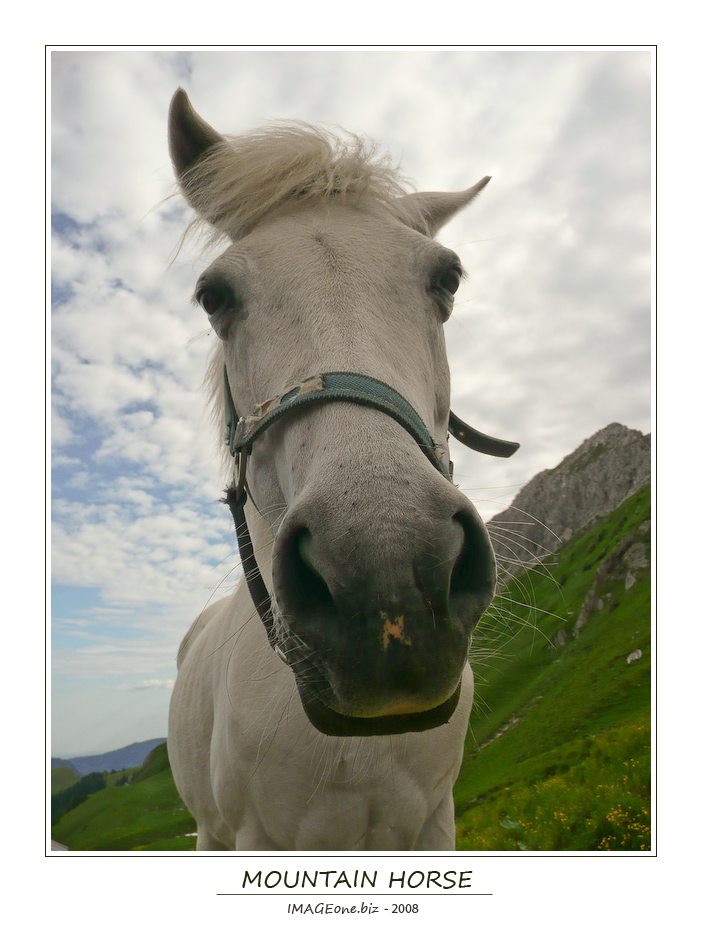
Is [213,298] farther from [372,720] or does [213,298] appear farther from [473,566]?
[372,720]

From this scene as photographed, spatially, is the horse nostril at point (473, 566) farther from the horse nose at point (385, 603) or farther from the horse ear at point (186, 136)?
→ the horse ear at point (186, 136)

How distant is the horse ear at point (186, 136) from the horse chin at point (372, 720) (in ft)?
8.35

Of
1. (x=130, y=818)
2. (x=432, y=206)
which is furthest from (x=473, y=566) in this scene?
(x=130, y=818)

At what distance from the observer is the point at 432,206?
3135mm

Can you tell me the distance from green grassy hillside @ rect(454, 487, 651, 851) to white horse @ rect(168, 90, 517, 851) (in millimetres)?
687

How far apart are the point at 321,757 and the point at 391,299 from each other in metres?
2.04

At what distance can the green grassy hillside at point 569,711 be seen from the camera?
5703 mm

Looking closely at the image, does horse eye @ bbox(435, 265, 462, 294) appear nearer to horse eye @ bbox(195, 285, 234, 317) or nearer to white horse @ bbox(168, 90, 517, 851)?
white horse @ bbox(168, 90, 517, 851)

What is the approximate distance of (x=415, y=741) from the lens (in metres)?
2.60

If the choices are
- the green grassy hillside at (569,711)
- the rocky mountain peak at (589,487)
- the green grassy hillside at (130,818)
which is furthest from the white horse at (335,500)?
the rocky mountain peak at (589,487)

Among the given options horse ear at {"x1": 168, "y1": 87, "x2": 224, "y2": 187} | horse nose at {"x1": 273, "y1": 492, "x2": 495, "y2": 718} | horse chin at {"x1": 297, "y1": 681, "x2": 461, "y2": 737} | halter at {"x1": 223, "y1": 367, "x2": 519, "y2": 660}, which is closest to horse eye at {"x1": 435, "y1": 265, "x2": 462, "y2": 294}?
halter at {"x1": 223, "y1": 367, "x2": 519, "y2": 660}

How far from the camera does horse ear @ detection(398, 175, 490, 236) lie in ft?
9.50
